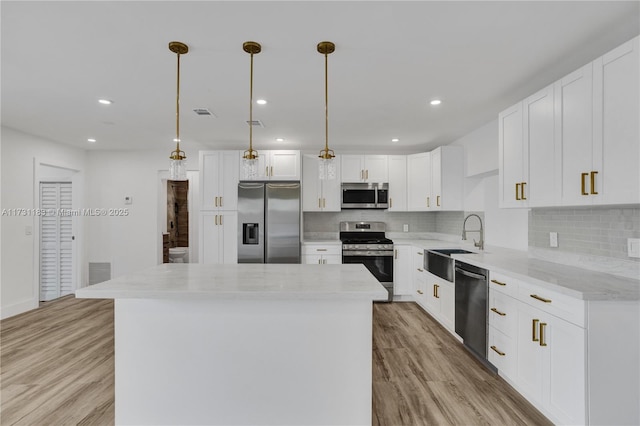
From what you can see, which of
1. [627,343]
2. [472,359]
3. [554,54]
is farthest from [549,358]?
[554,54]

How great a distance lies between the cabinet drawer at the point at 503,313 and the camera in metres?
2.33

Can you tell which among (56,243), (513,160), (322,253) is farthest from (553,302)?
(56,243)

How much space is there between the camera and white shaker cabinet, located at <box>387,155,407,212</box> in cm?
509

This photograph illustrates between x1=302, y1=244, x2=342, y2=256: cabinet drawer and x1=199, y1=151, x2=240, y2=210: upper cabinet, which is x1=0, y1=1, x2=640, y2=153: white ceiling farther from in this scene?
x1=302, y1=244, x2=342, y2=256: cabinet drawer

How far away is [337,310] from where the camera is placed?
1.86 meters

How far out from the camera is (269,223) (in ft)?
15.3

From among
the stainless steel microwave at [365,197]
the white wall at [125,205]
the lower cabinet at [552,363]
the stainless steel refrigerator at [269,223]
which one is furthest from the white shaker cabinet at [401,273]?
the white wall at [125,205]

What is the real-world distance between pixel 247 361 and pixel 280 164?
11.2 feet

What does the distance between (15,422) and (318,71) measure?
3.15 meters

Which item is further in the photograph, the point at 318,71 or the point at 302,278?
the point at 318,71

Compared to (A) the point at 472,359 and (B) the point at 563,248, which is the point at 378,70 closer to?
(B) the point at 563,248

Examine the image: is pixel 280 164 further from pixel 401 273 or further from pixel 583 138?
pixel 583 138

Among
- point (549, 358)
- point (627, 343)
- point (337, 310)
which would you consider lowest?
point (549, 358)

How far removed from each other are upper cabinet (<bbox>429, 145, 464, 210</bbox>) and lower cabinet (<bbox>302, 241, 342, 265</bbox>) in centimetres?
163
